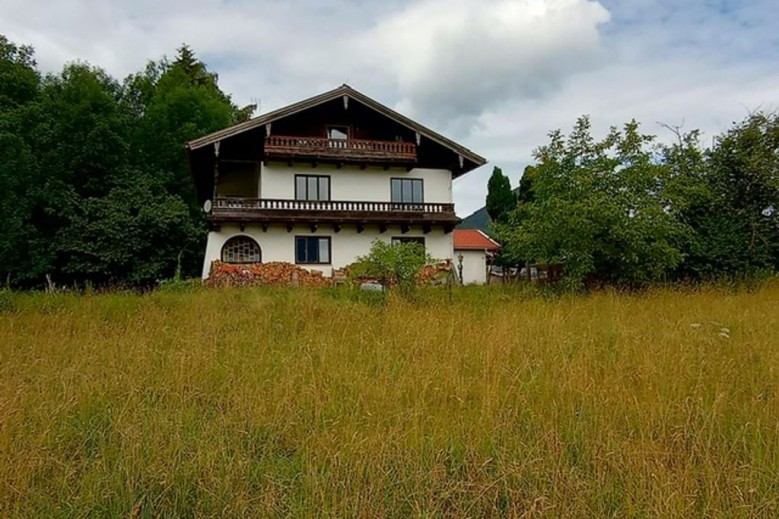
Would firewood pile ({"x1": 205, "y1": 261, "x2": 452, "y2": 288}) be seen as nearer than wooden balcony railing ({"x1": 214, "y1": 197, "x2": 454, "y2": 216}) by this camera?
Yes

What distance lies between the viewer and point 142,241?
74.7 feet

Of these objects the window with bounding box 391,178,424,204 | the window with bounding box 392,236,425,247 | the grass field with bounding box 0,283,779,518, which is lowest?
the grass field with bounding box 0,283,779,518

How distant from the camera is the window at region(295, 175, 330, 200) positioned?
832 inches

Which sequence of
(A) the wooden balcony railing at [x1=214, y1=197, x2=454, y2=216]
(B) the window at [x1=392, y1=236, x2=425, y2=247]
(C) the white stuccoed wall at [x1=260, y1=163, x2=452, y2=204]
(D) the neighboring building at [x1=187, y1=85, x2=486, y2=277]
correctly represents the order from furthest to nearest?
(B) the window at [x1=392, y1=236, x2=425, y2=247] < (C) the white stuccoed wall at [x1=260, y1=163, x2=452, y2=204] < (D) the neighboring building at [x1=187, y1=85, x2=486, y2=277] < (A) the wooden balcony railing at [x1=214, y1=197, x2=454, y2=216]

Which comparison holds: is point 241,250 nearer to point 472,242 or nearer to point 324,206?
point 324,206

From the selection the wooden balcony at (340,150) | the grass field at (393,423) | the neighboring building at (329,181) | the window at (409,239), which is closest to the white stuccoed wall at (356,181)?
the neighboring building at (329,181)

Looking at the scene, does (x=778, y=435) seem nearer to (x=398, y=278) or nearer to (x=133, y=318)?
(x=133, y=318)

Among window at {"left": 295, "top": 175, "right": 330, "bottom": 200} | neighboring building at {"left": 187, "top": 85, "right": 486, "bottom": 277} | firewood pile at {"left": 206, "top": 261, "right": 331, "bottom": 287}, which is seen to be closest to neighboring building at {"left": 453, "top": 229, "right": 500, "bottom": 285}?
neighboring building at {"left": 187, "top": 85, "right": 486, "bottom": 277}

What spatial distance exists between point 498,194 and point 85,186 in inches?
905

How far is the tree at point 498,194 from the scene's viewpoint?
30266 mm

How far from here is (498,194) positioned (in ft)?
100.0

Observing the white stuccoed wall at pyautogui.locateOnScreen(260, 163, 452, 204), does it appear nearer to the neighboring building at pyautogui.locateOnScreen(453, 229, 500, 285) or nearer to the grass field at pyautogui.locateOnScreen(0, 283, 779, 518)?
the neighboring building at pyautogui.locateOnScreen(453, 229, 500, 285)

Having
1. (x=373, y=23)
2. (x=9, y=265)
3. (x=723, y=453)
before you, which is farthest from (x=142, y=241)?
(x=723, y=453)

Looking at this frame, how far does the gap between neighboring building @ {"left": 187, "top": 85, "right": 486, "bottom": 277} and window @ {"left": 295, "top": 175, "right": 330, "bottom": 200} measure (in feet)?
0.14
